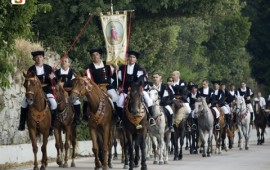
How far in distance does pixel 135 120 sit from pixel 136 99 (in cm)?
63

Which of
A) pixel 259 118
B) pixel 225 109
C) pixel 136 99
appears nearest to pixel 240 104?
pixel 225 109

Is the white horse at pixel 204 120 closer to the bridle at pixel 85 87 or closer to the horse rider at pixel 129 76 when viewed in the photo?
the horse rider at pixel 129 76

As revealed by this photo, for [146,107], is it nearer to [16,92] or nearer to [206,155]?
[16,92]

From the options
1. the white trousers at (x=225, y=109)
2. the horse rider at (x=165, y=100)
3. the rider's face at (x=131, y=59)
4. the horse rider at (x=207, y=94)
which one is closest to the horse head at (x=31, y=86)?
the rider's face at (x=131, y=59)

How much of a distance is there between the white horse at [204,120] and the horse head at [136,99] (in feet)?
→ 31.0

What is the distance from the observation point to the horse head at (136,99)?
23531 mm

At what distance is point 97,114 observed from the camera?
23719 mm

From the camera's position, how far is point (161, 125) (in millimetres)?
28000

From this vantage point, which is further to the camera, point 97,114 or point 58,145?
point 58,145

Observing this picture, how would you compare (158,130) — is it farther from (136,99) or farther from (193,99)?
(193,99)

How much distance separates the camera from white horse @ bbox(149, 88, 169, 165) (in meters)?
27.3

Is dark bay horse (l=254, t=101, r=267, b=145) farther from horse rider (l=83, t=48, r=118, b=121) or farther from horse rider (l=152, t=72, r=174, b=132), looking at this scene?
horse rider (l=83, t=48, r=118, b=121)

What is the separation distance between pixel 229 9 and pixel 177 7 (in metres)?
3.26

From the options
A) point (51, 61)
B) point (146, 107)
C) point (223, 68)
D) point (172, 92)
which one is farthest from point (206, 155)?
point (223, 68)
